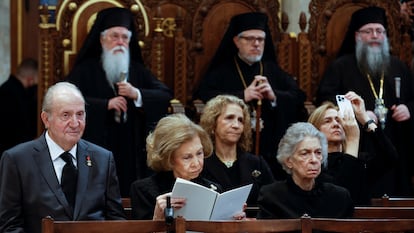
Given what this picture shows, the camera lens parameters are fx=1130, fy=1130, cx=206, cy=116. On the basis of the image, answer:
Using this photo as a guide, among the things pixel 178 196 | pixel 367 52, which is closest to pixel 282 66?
pixel 367 52

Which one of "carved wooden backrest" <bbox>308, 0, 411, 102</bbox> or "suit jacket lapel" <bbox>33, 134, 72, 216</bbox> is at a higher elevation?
"carved wooden backrest" <bbox>308, 0, 411, 102</bbox>

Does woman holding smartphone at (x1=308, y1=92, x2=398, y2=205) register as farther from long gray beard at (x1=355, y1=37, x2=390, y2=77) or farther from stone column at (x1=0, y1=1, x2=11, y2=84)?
stone column at (x1=0, y1=1, x2=11, y2=84)

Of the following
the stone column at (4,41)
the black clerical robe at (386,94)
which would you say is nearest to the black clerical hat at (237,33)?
the black clerical robe at (386,94)

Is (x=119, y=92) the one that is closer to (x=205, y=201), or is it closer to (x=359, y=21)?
(x=359, y=21)

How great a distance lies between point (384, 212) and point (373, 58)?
374 cm

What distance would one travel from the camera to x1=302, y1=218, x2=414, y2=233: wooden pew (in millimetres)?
6929

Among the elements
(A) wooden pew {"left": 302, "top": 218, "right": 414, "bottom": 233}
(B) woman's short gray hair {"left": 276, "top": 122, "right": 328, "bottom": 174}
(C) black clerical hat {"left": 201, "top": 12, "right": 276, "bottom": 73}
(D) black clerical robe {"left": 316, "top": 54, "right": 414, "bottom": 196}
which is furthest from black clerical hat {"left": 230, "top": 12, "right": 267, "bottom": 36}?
(A) wooden pew {"left": 302, "top": 218, "right": 414, "bottom": 233}

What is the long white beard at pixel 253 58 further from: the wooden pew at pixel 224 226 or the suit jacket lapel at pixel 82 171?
the wooden pew at pixel 224 226

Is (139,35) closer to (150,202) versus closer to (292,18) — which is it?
(292,18)

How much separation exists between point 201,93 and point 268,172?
2.29m

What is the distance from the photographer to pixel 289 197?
7.73m

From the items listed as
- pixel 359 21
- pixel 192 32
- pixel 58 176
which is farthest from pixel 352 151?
pixel 192 32

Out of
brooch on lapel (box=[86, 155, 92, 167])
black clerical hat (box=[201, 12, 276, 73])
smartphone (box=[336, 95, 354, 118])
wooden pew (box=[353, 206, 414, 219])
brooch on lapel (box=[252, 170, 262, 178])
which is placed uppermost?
black clerical hat (box=[201, 12, 276, 73])

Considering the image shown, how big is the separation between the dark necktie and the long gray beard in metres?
4.78
